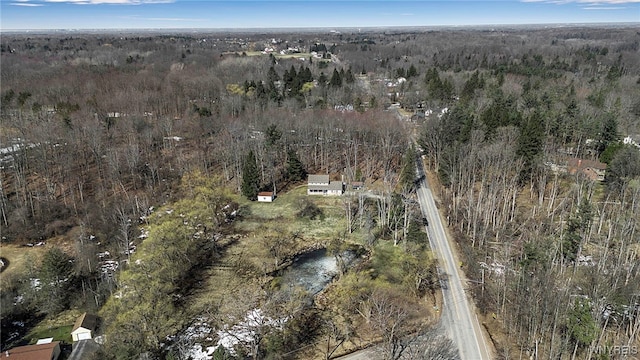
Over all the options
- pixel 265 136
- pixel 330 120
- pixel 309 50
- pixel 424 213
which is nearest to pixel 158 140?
pixel 265 136

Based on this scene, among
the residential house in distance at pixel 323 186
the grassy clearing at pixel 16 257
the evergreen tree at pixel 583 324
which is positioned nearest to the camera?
the evergreen tree at pixel 583 324

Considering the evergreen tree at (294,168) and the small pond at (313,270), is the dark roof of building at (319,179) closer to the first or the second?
the evergreen tree at (294,168)

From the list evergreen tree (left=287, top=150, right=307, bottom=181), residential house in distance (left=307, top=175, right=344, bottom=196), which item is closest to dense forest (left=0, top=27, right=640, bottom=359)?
evergreen tree (left=287, top=150, right=307, bottom=181)

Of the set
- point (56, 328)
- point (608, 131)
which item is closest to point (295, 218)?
point (56, 328)

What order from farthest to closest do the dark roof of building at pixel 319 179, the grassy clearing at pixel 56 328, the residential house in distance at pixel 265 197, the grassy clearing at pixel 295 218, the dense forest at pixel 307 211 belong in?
the dark roof of building at pixel 319 179
the residential house in distance at pixel 265 197
the grassy clearing at pixel 295 218
the grassy clearing at pixel 56 328
the dense forest at pixel 307 211

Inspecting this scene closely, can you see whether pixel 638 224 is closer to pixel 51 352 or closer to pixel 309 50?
pixel 51 352

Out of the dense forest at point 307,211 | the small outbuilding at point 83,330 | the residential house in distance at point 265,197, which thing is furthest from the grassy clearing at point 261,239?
the small outbuilding at point 83,330
